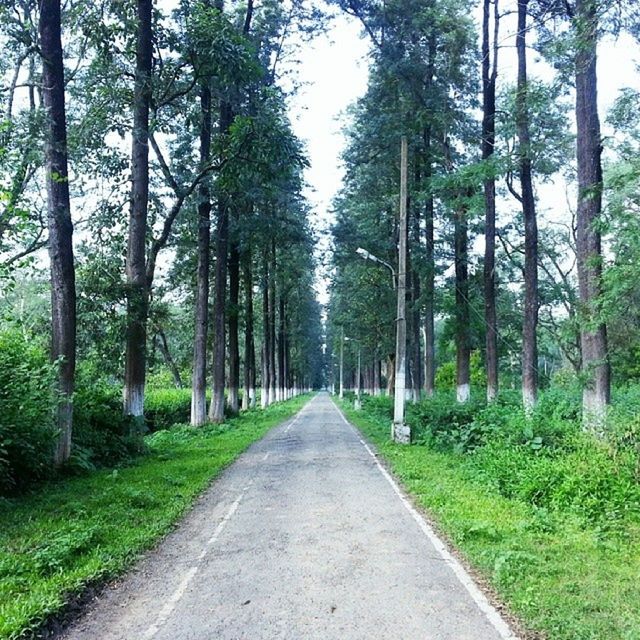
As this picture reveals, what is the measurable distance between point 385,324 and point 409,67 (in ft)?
54.4

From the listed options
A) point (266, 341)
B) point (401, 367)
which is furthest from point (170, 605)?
point (266, 341)

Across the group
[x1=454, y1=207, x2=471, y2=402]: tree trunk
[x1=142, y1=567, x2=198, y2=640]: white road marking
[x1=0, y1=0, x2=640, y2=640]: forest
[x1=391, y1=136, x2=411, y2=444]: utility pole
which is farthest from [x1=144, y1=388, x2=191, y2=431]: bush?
[x1=142, y1=567, x2=198, y2=640]: white road marking

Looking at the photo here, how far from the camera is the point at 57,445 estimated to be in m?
11.2

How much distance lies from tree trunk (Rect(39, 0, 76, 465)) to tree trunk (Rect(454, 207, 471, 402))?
14211mm

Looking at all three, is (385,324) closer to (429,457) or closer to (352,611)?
(429,457)

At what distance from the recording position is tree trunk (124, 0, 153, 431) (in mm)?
15008

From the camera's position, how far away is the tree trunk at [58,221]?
1140 cm

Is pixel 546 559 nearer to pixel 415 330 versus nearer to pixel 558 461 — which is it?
pixel 558 461

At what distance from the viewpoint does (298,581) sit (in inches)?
220

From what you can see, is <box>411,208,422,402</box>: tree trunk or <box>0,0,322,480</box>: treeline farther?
<box>411,208,422,402</box>: tree trunk

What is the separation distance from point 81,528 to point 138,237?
959 centimetres

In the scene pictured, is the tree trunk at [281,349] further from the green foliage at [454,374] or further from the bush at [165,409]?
the bush at [165,409]

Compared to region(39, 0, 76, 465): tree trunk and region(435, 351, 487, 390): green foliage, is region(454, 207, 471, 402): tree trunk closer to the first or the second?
region(39, 0, 76, 465): tree trunk

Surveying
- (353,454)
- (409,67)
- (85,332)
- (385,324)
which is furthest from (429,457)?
(385,324)
